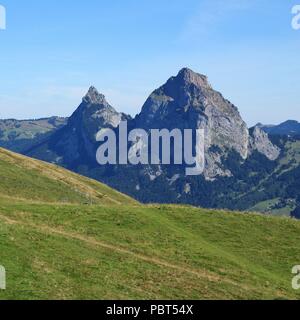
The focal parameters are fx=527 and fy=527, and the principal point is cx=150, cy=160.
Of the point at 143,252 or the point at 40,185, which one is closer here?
the point at 143,252

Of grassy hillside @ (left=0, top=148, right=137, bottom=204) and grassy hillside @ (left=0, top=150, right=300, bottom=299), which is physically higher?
grassy hillside @ (left=0, top=148, right=137, bottom=204)

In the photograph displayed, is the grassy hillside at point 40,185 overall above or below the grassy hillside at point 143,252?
above

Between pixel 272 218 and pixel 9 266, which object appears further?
pixel 272 218

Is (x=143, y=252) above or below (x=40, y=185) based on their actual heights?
below

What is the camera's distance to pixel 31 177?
10012 cm

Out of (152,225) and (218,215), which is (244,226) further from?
(152,225)

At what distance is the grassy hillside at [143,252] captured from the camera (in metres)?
40.8

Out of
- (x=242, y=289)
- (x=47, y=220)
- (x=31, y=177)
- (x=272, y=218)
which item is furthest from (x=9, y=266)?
(x=31, y=177)

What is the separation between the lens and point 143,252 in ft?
167

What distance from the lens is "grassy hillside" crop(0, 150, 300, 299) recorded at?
4078 cm

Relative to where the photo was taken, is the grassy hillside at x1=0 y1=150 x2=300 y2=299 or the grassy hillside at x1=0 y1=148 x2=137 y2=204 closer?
the grassy hillside at x1=0 y1=150 x2=300 y2=299

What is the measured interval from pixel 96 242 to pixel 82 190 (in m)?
55.1

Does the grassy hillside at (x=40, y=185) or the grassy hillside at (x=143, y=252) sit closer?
the grassy hillside at (x=143, y=252)
